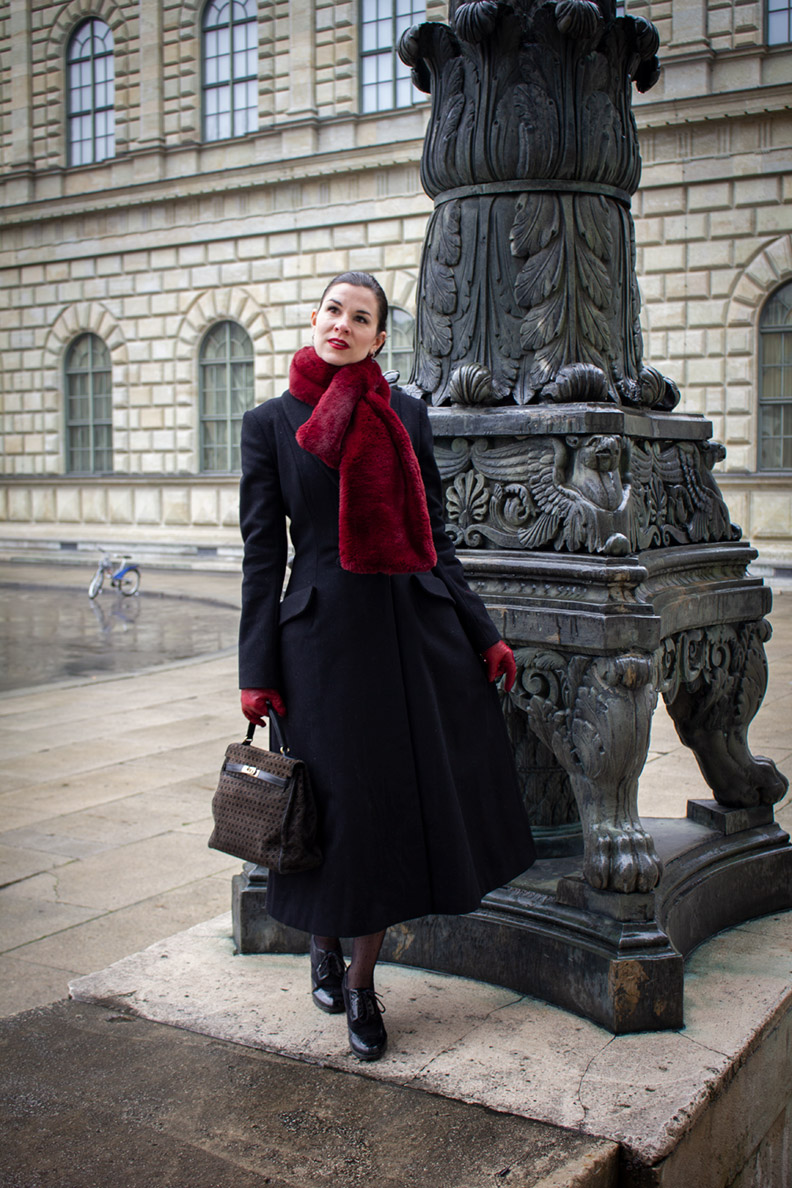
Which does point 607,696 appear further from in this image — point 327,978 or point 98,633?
point 98,633

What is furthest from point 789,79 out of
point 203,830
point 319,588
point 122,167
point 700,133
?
point 319,588

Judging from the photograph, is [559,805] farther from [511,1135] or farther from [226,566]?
[226,566]

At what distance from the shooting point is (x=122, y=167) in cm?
2509

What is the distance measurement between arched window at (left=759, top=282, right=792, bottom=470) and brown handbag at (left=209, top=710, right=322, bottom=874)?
16087mm

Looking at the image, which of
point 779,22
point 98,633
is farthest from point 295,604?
point 779,22

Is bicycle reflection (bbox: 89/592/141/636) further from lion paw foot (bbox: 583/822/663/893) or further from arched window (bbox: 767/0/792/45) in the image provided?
arched window (bbox: 767/0/792/45)

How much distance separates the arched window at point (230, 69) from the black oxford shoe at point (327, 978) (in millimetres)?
22511

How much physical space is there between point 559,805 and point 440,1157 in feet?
4.81

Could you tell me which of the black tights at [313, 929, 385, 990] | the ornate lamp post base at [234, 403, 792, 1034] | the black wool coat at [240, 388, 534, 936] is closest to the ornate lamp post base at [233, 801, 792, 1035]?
the ornate lamp post base at [234, 403, 792, 1034]

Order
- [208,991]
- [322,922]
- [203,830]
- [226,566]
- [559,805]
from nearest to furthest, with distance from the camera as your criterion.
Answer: [322,922] < [208,991] < [559,805] < [203,830] < [226,566]

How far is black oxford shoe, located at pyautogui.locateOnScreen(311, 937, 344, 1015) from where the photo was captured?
9.78 feet

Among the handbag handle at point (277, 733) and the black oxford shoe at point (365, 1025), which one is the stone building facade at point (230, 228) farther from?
the black oxford shoe at point (365, 1025)

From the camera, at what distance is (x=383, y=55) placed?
2150 centimetres

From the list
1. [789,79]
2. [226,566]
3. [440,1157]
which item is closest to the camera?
[440,1157]
